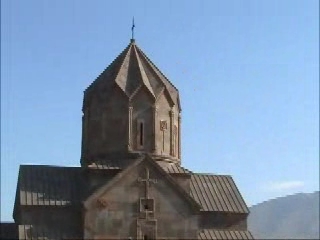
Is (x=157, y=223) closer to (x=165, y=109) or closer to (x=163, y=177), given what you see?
(x=163, y=177)

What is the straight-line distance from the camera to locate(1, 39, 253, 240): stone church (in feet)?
51.4


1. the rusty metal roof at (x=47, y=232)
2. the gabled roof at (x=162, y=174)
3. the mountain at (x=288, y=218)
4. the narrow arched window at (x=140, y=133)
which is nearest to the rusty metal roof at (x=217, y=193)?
the gabled roof at (x=162, y=174)

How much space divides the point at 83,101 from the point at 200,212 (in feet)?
17.2

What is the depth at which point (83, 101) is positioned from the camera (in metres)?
18.5

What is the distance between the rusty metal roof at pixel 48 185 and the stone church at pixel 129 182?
3 cm

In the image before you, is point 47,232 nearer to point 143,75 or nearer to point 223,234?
point 223,234

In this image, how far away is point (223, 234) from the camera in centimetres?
1719

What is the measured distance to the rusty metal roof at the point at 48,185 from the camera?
1622 centimetres

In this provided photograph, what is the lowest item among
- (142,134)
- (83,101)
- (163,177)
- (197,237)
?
(197,237)

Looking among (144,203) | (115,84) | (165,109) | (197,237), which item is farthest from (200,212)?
(115,84)

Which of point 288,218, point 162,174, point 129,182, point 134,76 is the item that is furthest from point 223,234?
point 288,218

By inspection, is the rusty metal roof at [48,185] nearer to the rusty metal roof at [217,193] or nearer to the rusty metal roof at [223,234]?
the rusty metal roof at [217,193]

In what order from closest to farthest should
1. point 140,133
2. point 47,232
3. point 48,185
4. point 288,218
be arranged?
point 47,232
point 48,185
point 140,133
point 288,218

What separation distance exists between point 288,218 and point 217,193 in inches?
5926
